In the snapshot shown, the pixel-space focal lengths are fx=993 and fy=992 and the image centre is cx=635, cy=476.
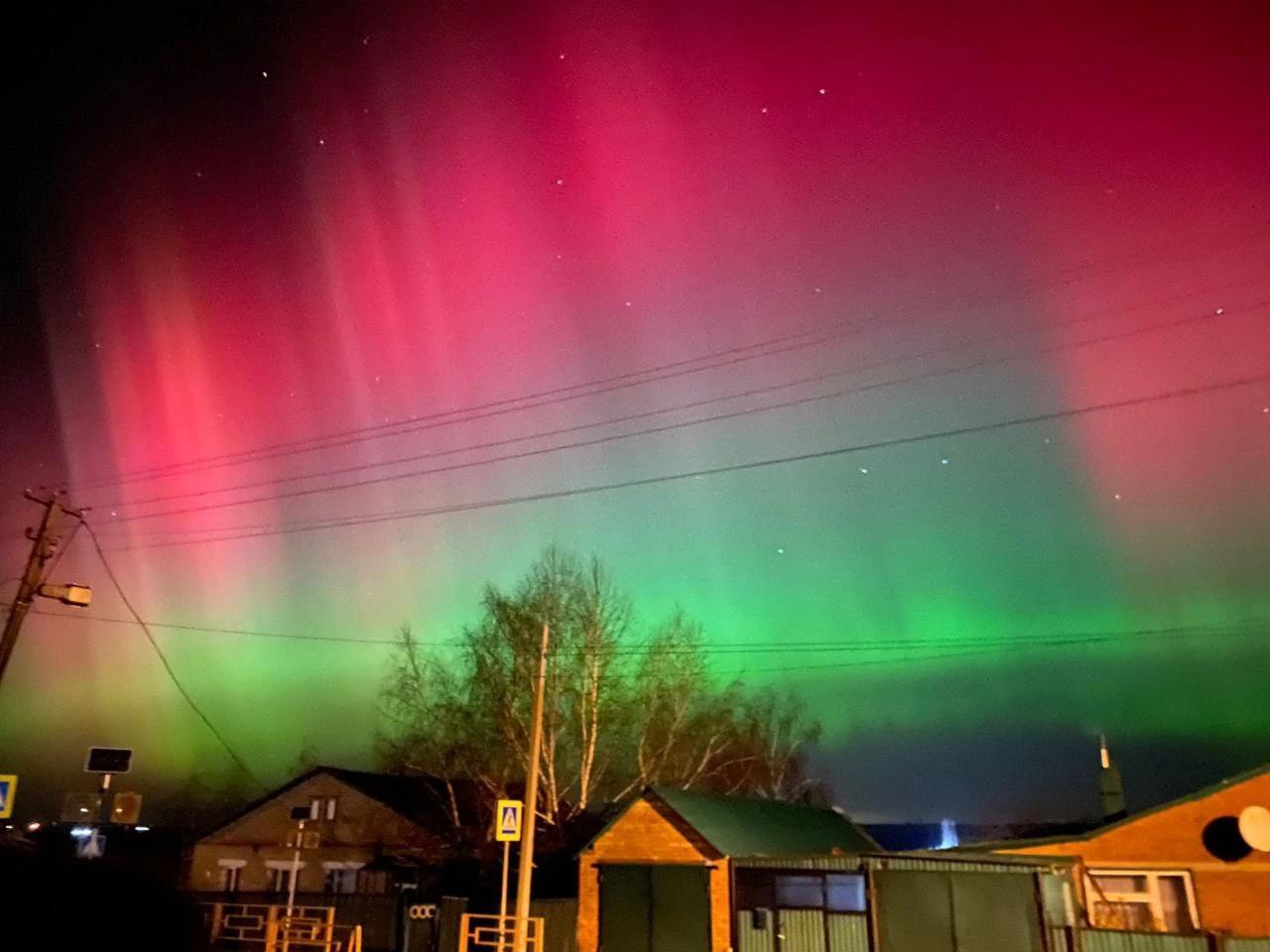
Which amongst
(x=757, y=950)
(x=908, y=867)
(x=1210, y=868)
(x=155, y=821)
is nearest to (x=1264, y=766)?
(x=1210, y=868)

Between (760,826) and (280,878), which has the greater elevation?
(760,826)

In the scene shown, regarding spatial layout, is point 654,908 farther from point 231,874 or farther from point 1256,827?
point 231,874

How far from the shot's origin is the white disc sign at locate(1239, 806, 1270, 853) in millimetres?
20578

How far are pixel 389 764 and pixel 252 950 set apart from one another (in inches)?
1195

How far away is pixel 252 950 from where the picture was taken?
25359 millimetres

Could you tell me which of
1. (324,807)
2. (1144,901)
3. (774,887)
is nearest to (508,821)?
(774,887)

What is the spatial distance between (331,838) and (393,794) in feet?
11.1

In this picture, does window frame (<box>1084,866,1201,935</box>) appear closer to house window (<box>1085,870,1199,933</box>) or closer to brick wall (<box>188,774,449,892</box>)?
house window (<box>1085,870,1199,933</box>)

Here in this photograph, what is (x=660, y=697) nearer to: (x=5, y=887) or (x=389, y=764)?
(x=389, y=764)

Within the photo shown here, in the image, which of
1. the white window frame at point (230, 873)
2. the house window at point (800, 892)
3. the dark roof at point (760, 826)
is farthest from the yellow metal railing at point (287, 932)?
the white window frame at point (230, 873)

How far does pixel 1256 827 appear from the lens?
68.0 ft

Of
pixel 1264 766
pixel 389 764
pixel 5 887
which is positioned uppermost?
pixel 389 764

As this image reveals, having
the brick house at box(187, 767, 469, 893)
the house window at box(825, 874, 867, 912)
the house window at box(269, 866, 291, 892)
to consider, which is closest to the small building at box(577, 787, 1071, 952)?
the house window at box(825, 874, 867, 912)

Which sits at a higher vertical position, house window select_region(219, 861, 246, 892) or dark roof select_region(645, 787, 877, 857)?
dark roof select_region(645, 787, 877, 857)
